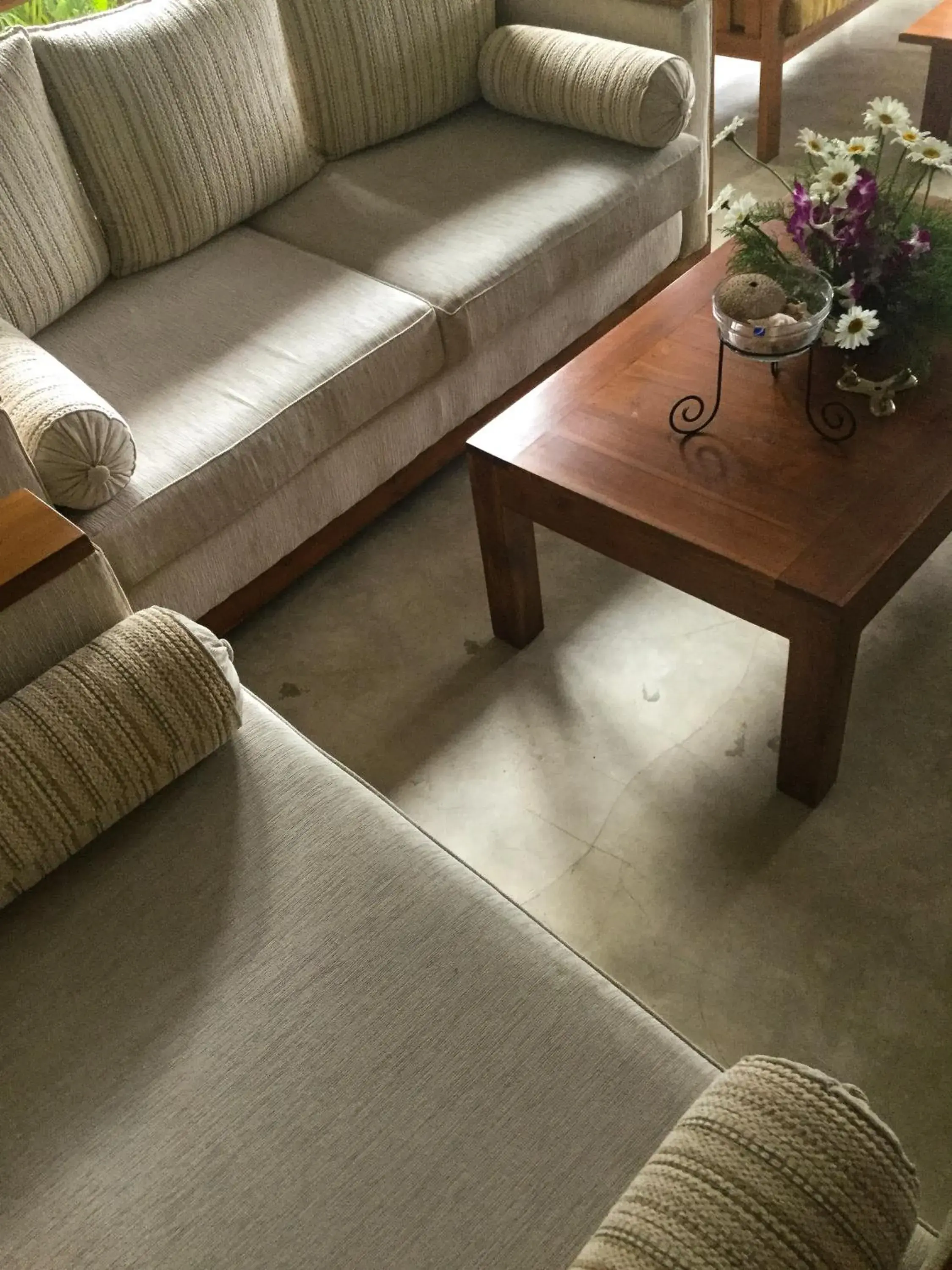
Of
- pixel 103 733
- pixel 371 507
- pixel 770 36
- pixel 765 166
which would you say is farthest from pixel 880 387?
pixel 770 36

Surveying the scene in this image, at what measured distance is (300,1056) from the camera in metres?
0.98

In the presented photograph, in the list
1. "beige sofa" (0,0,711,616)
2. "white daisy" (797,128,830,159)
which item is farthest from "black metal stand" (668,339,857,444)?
"beige sofa" (0,0,711,616)

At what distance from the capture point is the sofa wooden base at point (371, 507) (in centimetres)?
191

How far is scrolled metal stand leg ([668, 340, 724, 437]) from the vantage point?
158 centimetres

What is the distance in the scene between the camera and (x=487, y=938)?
1.04 meters

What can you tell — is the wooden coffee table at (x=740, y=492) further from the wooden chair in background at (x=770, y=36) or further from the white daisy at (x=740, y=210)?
the wooden chair in background at (x=770, y=36)

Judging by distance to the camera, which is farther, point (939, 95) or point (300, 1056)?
point (939, 95)

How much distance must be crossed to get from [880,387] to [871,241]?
0.20 metres

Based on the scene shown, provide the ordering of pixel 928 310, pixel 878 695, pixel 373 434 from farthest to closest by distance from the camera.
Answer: pixel 373 434, pixel 878 695, pixel 928 310

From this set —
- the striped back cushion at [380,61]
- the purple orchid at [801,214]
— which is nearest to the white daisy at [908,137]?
the purple orchid at [801,214]

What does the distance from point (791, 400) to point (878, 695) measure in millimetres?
472

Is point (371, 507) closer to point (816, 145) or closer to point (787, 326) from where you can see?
point (787, 326)

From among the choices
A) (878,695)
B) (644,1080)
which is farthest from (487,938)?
(878,695)

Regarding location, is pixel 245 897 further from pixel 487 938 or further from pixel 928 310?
pixel 928 310
